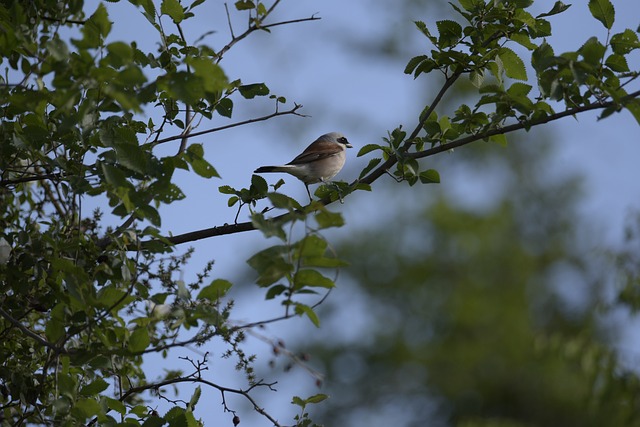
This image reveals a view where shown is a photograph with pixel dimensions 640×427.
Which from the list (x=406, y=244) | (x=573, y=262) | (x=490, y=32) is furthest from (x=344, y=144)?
(x=573, y=262)

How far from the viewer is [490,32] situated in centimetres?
367

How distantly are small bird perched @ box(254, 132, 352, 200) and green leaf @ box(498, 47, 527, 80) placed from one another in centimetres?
259

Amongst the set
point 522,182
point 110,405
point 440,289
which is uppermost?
point 522,182

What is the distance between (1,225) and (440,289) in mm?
21272

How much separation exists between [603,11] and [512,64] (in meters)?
0.50

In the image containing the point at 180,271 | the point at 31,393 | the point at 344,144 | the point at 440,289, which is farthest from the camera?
the point at 440,289

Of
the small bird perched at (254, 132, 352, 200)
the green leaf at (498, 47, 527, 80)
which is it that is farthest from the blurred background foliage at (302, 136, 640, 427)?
the green leaf at (498, 47, 527, 80)

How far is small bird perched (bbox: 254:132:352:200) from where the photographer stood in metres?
6.50

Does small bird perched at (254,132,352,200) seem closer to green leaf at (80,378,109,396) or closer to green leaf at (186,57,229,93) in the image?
green leaf at (80,378,109,396)

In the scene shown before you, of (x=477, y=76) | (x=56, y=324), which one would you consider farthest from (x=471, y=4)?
(x=56, y=324)

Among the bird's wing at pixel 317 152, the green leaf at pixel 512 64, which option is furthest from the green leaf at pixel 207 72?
the bird's wing at pixel 317 152

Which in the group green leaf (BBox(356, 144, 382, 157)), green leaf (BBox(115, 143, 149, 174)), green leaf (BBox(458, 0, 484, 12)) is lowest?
green leaf (BBox(115, 143, 149, 174))

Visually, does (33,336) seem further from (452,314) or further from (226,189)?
(452,314)

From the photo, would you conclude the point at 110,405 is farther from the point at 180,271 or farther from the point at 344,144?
the point at 344,144
